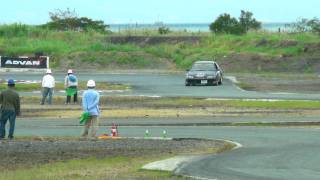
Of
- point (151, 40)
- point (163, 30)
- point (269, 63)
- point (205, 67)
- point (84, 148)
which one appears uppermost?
point (163, 30)

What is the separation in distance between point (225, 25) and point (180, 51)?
73.0ft

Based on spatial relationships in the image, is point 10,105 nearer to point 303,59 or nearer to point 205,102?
point 205,102

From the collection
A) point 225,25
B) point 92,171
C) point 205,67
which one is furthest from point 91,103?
point 225,25

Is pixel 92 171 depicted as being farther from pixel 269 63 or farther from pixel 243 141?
pixel 269 63

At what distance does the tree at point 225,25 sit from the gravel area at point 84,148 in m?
78.7

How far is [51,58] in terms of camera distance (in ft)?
274

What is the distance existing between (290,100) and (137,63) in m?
41.3

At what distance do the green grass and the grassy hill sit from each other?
54.1m

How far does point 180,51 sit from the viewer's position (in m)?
84.9

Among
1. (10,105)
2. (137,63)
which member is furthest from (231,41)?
(10,105)

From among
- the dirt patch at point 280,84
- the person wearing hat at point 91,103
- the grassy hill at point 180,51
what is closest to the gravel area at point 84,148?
the person wearing hat at point 91,103

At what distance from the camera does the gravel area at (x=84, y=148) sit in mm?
20047

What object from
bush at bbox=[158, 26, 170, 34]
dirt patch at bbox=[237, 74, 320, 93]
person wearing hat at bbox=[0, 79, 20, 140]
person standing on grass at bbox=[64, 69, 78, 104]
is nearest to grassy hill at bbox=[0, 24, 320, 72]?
bush at bbox=[158, 26, 170, 34]

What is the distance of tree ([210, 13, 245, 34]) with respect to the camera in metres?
102
